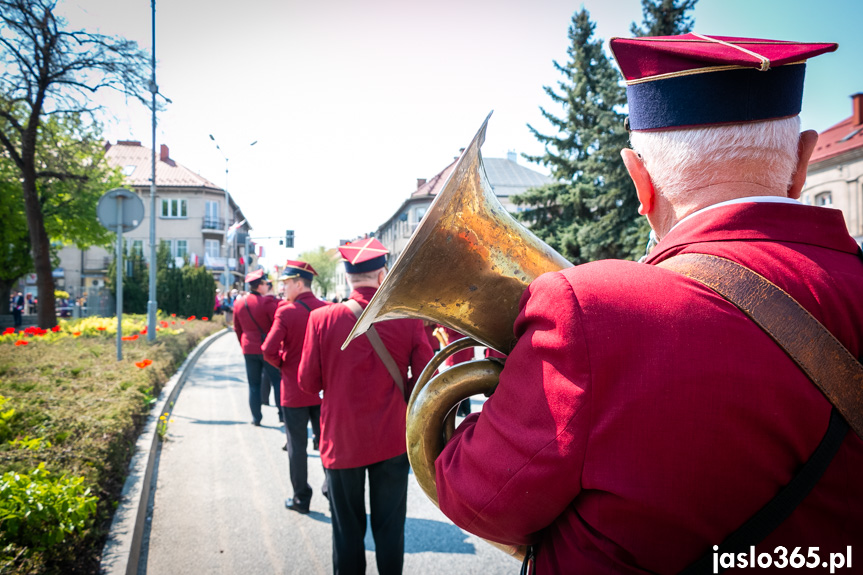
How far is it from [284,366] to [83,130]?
1464cm

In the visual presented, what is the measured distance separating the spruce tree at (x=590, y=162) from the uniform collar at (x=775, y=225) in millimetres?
15590

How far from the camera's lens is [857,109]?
81.5 feet

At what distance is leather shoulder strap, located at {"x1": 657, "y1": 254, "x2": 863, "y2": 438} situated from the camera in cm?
86

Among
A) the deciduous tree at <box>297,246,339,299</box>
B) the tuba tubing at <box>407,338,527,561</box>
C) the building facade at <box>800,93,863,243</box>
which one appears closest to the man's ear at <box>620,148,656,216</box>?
the tuba tubing at <box>407,338,527,561</box>

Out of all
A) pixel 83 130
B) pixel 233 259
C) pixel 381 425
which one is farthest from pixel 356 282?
pixel 233 259

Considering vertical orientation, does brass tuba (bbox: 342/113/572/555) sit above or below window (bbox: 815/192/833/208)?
below

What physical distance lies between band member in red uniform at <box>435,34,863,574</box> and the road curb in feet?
10.5

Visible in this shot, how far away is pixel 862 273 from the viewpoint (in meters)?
0.96

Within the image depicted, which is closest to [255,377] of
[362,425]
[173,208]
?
[362,425]

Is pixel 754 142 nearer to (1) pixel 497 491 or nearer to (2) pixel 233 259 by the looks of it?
(1) pixel 497 491

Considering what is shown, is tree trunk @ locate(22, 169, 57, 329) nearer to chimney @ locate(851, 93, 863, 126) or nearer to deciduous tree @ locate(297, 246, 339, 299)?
chimney @ locate(851, 93, 863, 126)

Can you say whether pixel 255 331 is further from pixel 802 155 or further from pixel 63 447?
pixel 802 155

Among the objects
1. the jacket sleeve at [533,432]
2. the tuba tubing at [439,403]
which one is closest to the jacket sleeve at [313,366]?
the tuba tubing at [439,403]

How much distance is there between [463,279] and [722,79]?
70 centimetres
